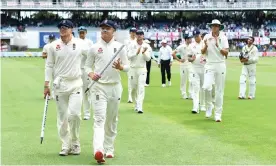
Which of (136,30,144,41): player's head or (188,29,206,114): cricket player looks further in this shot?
(188,29,206,114): cricket player

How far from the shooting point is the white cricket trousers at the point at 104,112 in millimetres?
9719

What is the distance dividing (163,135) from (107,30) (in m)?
3.37

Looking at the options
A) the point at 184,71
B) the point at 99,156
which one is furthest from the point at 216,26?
the point at 184,71

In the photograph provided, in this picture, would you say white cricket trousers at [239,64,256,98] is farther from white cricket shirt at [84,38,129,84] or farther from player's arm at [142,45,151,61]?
white cricket shirt at [84,38,129,84]

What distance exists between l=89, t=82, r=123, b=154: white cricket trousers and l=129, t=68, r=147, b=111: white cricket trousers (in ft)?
20.5

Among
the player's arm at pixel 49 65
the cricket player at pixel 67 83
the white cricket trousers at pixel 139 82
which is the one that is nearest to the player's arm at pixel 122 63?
the cricket player at pixel 67 83

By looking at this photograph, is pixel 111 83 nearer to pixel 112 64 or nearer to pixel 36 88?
pixel 112 64

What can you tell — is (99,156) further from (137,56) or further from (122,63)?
(137,56)

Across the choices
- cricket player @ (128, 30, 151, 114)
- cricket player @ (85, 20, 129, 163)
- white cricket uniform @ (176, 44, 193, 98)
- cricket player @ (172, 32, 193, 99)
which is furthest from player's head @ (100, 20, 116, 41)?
white cricket uniform @ (176, 44, 193, 98)

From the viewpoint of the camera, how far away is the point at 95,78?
32.1ft

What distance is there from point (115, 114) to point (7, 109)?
8085 mm

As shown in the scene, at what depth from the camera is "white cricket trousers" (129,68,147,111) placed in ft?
54.2

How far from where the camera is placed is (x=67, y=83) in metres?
A: 10.4

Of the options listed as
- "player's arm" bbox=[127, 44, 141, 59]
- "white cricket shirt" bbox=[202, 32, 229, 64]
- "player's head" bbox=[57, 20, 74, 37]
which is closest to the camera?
"player's head" bbox=[57, 20, 74, 37]
